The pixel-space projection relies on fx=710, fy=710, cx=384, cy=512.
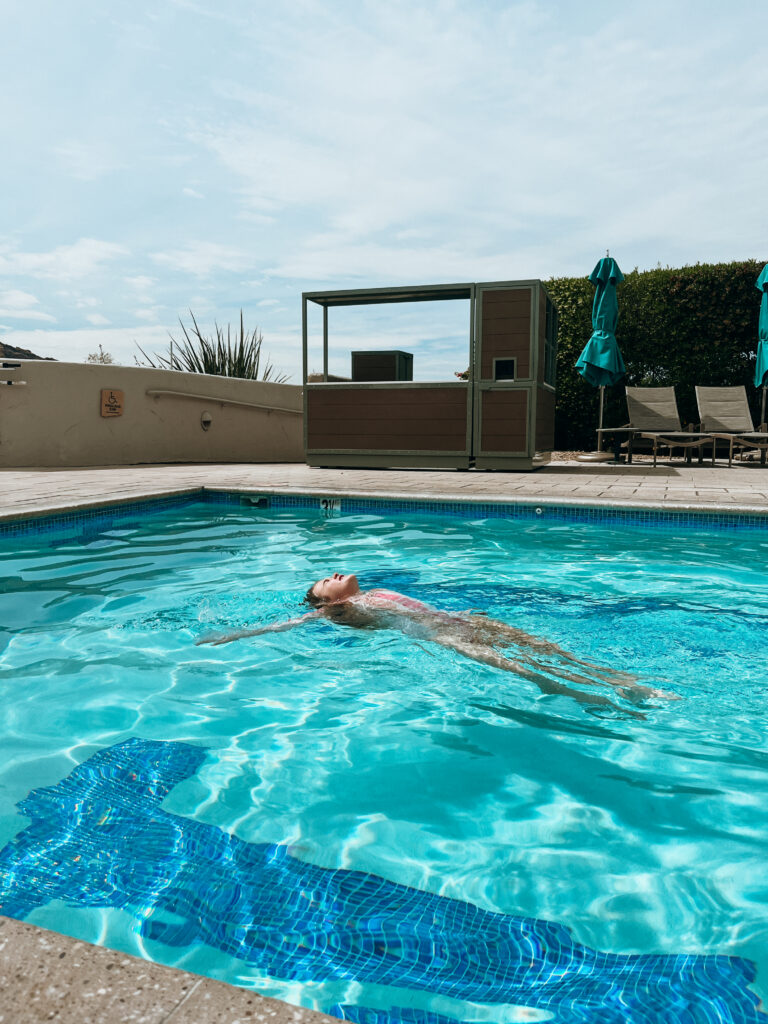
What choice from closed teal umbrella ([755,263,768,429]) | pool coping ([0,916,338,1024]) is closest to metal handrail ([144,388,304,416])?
closed teal umbrella ([755,263,768,429])

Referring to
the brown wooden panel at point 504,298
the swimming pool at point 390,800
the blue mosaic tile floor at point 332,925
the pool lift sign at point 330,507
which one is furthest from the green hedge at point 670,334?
the blue mosaic tile floor at point 332,925

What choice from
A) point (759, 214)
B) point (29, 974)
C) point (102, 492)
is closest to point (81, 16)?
point (102, 492)

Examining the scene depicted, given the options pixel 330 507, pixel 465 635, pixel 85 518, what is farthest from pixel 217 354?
pixel 465 635

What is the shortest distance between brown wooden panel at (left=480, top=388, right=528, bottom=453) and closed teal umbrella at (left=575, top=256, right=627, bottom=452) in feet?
8.07

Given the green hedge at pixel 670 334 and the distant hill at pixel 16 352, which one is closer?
the green hedge at pixel 670 334

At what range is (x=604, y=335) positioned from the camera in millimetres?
11516

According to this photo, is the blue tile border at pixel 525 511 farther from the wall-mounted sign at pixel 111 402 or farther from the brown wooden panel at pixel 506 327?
the wall-mounted sign at pixel 111 402

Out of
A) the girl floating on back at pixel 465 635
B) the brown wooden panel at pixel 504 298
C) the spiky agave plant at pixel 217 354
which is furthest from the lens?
the spiky agave plant at pixel 217 354

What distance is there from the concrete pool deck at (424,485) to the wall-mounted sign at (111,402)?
91 cm

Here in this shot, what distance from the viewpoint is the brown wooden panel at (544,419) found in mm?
9977

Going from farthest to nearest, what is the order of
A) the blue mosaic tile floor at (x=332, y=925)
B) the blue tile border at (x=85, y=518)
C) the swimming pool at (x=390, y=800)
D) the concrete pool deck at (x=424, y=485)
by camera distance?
the concrete pool deck at (x=424, y=485), the blue tile border at (x=85, y=518), the swimming pool at (x=390, y=800), the blue mosaic tile floor at (x=332, y=925)

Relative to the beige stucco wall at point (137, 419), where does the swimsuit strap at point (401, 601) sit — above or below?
below

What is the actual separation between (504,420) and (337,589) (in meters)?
6.62

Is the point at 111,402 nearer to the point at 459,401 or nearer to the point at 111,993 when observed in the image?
the point at 459,401
